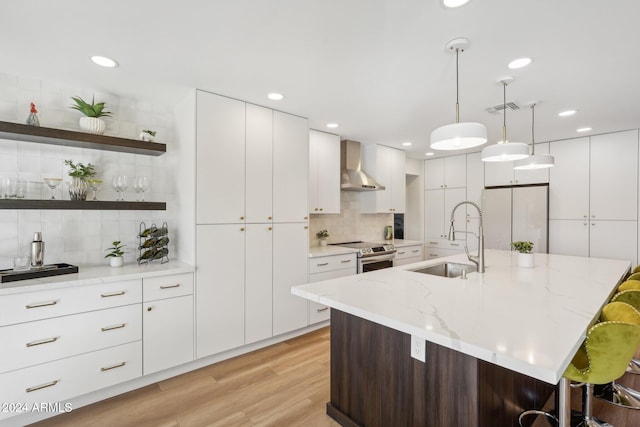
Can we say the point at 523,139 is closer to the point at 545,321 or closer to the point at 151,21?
the point at 545,321

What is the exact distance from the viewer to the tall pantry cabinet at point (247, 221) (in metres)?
2.64

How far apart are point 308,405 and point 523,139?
4.36 meters

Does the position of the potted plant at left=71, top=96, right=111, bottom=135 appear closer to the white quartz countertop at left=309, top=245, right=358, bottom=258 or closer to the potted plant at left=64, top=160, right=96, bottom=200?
the potted plant at left=64, top=160, right=96, bottom=200

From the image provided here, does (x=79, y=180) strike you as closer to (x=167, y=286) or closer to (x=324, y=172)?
(x=167, y=286)

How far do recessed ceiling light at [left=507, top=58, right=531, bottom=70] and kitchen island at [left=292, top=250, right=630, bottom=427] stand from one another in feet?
4.91

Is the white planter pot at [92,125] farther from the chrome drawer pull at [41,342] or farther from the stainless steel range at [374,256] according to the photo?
the stainless steel range at [374,256]

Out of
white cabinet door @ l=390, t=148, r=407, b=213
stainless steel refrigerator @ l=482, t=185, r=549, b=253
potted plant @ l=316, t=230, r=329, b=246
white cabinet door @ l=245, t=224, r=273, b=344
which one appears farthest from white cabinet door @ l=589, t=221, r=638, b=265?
white cabinet door @ l=245, t=224, r=273, b=344

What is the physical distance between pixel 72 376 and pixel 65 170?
1.57 m

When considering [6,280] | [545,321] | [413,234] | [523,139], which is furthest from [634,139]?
[6,280]

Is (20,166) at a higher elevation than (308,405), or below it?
higher

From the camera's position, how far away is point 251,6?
153 centimetres

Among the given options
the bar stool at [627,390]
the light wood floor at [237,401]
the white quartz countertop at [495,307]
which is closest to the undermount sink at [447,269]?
the white quartz countertop at [495,307]

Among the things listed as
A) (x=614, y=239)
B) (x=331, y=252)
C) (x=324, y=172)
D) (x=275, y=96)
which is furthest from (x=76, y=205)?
(x=614, y=239)

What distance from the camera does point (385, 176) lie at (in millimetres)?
4758
